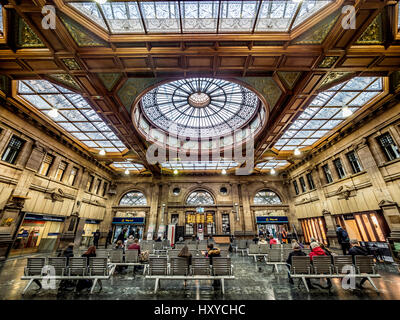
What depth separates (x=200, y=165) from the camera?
20734 millimetres

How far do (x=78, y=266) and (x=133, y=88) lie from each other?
27.5 feet

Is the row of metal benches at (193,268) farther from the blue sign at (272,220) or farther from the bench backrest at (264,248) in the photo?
the blue sign at (272,220)

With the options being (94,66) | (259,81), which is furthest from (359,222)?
(94,66)

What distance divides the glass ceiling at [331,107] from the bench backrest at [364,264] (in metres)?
6.08

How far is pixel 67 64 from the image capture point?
730 centimetres

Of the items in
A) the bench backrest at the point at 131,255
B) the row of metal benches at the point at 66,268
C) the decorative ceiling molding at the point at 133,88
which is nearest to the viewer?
the row of metal benches at the point at 66,268

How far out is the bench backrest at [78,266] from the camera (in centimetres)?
541

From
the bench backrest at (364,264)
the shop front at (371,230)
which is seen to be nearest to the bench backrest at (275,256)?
the bench backrest at (364,264)

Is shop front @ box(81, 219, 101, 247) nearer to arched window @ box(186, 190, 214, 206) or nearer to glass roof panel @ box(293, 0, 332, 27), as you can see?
arched window @ box(186, 190, 214, 206)

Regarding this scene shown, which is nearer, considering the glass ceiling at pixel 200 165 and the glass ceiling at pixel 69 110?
the glass ceiling at pixel 69 110

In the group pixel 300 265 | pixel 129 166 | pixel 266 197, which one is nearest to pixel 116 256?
pixel 300 265

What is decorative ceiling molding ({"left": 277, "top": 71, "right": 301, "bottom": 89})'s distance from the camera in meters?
8.24

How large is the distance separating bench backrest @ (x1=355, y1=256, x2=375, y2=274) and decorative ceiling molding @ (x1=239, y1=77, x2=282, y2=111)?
809 centimetres

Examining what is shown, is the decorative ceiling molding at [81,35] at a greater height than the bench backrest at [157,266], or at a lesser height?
greater
